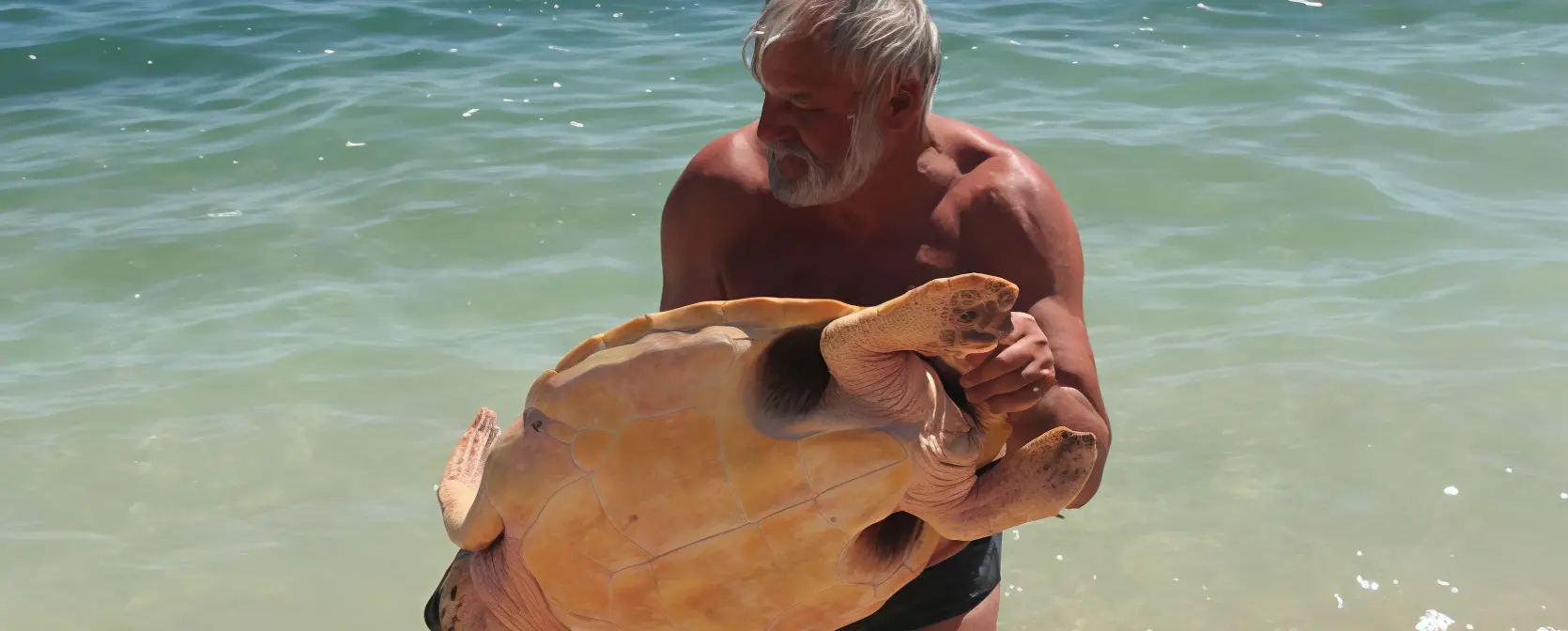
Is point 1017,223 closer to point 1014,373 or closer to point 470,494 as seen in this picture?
point 1014,373

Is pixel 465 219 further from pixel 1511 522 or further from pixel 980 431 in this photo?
pixel 980 431

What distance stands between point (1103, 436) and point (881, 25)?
64 centimetres

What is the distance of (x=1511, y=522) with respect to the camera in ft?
11.1

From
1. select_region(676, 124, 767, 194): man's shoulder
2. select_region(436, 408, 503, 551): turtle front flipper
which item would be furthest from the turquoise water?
select_region(676, 124, 767, 194): man's shoulder

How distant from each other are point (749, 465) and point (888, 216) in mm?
552

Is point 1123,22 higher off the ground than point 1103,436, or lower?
lower

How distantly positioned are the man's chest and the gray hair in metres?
0.25

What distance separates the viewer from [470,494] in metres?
2.07

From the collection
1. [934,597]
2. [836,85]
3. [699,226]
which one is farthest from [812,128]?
[934,597]

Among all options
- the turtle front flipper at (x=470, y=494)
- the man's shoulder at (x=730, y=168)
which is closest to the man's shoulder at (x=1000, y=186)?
the man's shoulder at (x=730, y=168)

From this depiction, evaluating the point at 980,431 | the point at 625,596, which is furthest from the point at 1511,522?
the point at 625,596

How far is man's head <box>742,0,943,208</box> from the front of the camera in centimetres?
177

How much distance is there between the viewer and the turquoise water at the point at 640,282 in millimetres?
3361

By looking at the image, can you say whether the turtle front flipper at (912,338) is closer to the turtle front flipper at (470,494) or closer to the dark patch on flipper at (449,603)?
the turtle front flipper at (470,494)
